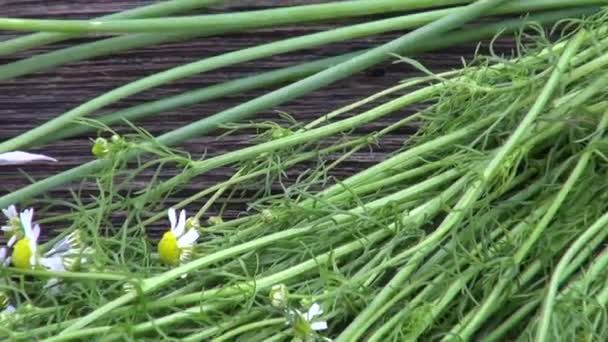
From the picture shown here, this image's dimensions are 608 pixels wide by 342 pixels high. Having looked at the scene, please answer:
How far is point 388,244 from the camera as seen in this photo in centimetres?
67

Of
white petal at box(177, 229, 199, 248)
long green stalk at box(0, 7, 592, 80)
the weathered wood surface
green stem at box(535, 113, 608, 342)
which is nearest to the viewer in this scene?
green stem at box(535, 113, 608, 342)

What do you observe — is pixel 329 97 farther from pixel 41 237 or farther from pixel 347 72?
pixel 41 237

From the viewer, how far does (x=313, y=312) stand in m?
0.62

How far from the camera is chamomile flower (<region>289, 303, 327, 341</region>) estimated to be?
612 mm

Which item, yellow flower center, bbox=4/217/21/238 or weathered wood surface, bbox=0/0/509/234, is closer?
yellow flower center, bbox=4/217/21/238

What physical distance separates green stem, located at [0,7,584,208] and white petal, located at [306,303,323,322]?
201 mm

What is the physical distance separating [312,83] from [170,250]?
8.0 inches

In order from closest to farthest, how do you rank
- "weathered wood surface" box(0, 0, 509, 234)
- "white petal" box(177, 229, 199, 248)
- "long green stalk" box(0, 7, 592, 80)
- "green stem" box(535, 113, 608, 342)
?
1. "green stem" box(535, 113, 608, 342)
2. "white petal" box(177, 229, 199, 248)
3. "long green stalk" box(0, 7, 592, 80)
4. "weathered wood surface" box(0, 0, 509, 234)

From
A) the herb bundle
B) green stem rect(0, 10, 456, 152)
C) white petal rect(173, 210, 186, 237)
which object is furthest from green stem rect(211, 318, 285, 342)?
green stem rect(0, 10, 456, 152)

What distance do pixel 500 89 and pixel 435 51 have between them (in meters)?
0.16

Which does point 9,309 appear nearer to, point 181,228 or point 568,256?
point 181,228

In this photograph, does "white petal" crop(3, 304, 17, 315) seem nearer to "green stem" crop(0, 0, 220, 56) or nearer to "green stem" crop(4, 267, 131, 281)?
"green stem" crop(4, 267, 131, 281)

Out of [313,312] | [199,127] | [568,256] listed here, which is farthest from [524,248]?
[199,127]

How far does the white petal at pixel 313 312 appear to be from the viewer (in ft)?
2.04
